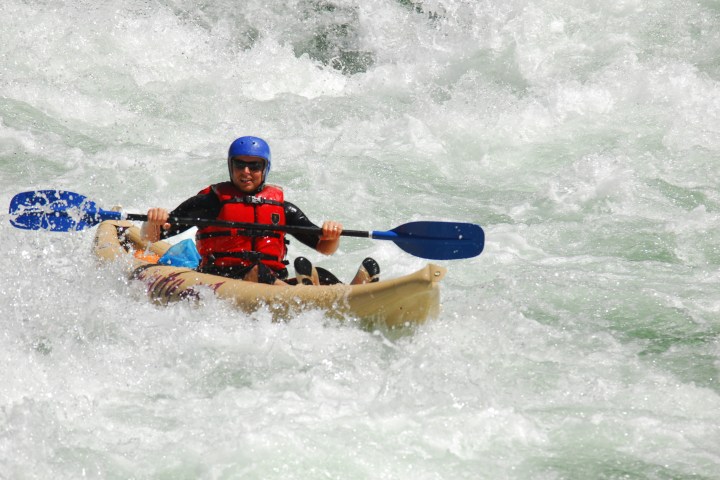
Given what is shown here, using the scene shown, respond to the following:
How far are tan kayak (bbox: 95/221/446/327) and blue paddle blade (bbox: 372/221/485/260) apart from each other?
0.75m

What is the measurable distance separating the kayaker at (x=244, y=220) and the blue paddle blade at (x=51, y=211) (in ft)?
1.60

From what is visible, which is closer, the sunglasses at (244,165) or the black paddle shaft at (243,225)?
the black paddle shaft at (243,225)

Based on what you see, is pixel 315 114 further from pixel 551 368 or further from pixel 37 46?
pixel 551 368

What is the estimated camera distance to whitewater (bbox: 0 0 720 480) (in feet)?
12.9

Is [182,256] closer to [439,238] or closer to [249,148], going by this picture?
[249,148]

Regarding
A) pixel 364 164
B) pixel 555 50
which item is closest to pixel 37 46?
pixel 364 164

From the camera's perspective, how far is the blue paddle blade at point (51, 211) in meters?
5.82

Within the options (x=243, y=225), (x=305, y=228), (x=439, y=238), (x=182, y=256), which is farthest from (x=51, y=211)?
(x=439, y=238)

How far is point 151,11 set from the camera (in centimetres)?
1079

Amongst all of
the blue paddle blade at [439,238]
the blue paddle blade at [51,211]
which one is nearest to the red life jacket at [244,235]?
the blue paddle blade at [439,238]

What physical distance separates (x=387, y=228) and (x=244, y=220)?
7.01ft

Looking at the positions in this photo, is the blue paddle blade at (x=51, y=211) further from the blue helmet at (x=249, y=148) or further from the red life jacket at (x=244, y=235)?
the blue helmet at (x=249, y=148)

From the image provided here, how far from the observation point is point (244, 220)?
5609 millimetres

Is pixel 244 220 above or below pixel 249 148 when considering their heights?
below
